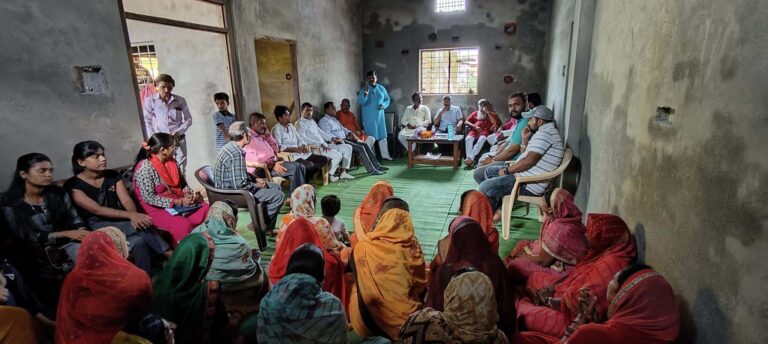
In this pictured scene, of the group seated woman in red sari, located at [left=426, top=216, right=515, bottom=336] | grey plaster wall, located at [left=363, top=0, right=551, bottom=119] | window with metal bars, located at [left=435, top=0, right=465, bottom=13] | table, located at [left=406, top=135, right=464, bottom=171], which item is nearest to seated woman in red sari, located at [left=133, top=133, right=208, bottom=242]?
seated woman in red sari, located at [left=426, top=216, right=515, bottom=336]

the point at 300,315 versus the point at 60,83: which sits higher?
the point at 60,83

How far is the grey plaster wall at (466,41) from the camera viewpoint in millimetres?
7293

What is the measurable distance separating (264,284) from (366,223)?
3.06 feet

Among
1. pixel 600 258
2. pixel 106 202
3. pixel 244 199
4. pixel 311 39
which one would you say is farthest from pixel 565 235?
pixel 311 39

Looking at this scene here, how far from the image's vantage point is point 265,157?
469cm

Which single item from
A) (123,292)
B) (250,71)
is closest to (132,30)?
(250,71)

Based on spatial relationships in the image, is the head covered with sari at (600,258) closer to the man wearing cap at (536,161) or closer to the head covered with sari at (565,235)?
the head covered with sari at (565,235)

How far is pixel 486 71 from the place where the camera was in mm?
7684

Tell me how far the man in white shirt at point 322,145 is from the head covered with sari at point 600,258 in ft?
13.7

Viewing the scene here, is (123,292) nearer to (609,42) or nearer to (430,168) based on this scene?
(609,42)

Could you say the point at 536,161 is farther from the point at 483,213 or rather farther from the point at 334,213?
the point at 334,213

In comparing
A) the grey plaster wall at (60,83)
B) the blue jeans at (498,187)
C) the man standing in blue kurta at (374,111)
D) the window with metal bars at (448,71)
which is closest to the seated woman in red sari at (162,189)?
the grey plaster wall at (60,83)

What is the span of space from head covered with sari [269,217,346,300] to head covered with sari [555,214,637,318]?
1.29 m

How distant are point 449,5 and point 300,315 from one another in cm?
765
